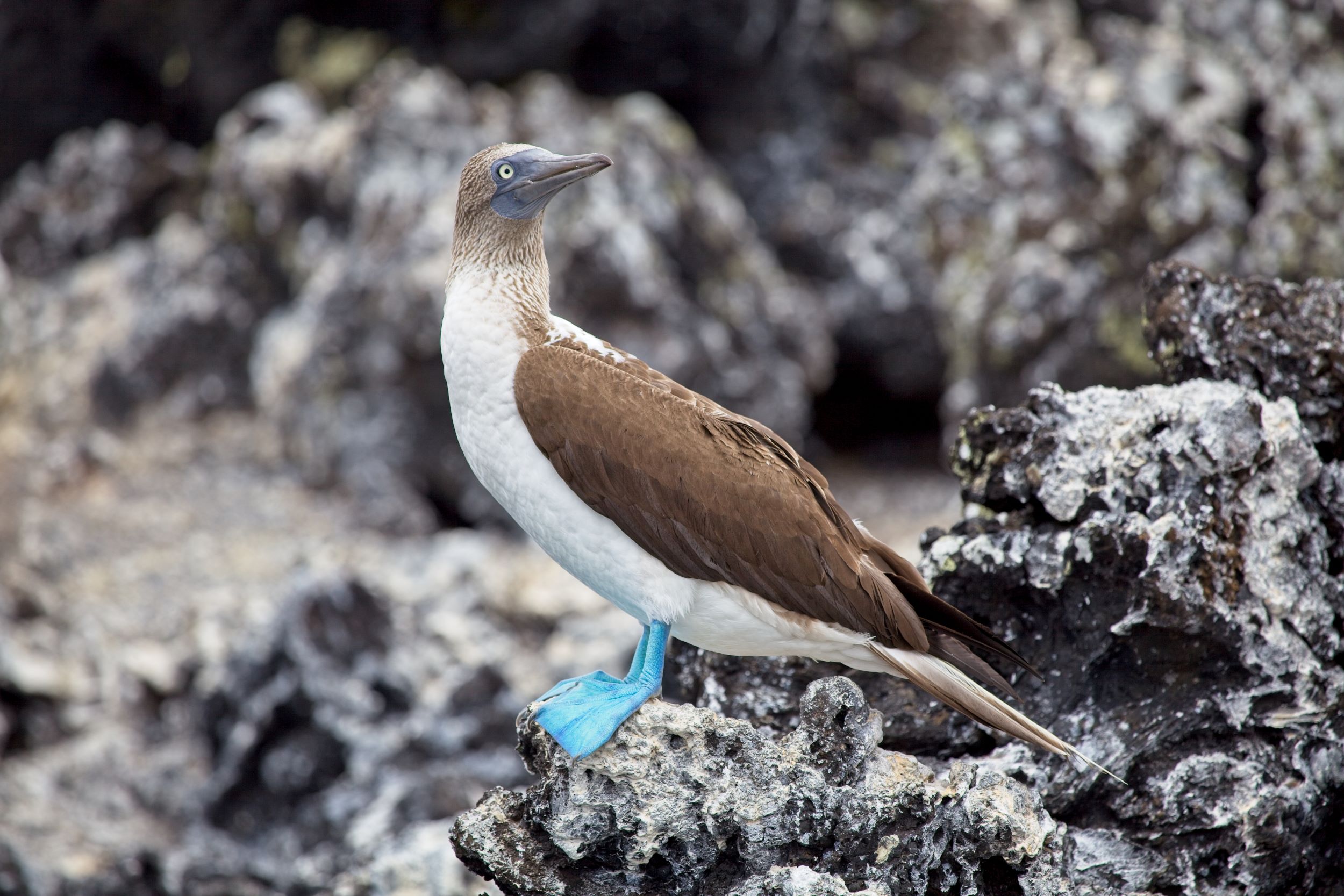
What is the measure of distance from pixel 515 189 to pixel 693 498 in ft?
3.68

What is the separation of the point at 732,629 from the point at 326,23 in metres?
10.4

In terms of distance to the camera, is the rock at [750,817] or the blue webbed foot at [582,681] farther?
the blue webbed foot at [582,681]

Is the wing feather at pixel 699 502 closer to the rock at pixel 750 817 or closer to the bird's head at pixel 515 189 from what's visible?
the rock at pixel 750 817

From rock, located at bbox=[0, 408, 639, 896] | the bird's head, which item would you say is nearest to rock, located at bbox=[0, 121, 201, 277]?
rock, located at bbox=[0, 408, 639, 896]

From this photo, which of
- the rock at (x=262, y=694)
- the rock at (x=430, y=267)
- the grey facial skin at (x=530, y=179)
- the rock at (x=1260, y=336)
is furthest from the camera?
the rock at (x=430, y=267)

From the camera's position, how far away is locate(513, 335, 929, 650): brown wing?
3605 millimetres

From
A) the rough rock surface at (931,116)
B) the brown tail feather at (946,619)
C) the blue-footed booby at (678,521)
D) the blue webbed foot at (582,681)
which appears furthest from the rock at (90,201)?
the brown tail feather at (946,619)

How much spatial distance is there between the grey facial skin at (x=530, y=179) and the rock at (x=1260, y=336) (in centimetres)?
193

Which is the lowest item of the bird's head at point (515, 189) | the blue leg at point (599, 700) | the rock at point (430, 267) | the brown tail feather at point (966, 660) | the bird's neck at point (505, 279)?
the blue leg at point (599, 700)

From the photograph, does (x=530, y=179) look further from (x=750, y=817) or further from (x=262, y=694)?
(x=262, y=694)

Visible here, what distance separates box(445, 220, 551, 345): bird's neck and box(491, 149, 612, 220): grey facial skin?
0.21 feet

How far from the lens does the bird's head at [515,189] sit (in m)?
3.94

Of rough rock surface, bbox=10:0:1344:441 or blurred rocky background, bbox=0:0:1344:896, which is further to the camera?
rough rock surface, bbox=10:0:1344:441

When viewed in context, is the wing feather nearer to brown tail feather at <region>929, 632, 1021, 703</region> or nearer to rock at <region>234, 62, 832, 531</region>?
brown tail feather at <region>929, 632, 1021, 703</region>
